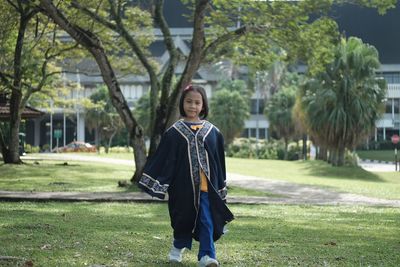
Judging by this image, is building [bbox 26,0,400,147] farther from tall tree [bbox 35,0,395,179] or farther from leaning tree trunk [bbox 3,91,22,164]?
tall tree [bbox 35,0,395,179]

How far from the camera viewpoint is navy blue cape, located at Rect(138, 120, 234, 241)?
578cm

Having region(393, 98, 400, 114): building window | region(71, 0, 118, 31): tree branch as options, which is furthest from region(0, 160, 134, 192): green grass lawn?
region(393, 98, 400, 114): building window

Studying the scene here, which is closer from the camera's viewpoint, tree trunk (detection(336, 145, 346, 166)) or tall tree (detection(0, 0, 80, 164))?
tall tree (detection(0, 0, 80, 164))

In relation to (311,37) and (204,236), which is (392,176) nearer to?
(311,37)

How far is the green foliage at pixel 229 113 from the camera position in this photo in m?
58.8

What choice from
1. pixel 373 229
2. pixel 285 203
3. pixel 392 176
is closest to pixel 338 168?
pixel 392 176

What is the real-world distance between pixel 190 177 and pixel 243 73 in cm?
7224

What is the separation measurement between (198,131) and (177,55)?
1202cm

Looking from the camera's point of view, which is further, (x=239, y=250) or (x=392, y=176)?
(x=392, y=176)

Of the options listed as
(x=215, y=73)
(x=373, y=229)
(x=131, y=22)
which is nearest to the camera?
(x=373, y=229)

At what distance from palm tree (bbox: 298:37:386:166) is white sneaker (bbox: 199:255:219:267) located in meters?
30.3

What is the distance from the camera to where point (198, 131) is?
587cm

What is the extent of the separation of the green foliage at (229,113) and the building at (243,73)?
13797mm

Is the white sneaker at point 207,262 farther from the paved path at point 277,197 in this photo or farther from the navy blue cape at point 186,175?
the paved path at point 277,197
